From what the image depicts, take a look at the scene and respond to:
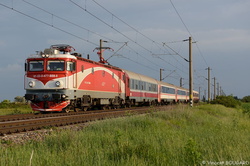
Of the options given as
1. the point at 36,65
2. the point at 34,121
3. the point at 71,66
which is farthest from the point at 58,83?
the point at 34,121

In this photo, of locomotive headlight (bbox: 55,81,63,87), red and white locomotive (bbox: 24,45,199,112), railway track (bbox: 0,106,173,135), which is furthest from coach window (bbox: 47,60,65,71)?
railway track (bbox: 0,106,173,135)

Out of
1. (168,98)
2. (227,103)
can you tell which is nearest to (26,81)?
(168,98)

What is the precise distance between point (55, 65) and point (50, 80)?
3.33ft

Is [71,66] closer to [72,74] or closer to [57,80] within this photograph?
[72,74]

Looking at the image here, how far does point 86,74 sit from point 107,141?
1288 centimetres

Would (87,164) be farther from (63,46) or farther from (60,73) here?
(63,46)

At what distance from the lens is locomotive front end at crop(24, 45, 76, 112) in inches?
704

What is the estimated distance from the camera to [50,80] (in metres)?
18.1

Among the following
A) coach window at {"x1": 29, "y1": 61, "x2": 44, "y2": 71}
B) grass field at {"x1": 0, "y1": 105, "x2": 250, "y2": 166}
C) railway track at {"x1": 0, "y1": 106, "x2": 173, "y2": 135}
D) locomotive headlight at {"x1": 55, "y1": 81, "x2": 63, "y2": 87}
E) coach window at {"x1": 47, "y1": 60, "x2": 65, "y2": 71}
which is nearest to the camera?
grass field at {"x1": 0, "y1": 105, "x2": 250, "y2": 166}

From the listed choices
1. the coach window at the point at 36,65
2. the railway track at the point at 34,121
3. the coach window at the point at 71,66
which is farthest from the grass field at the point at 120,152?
the coach window at the point at 36,65

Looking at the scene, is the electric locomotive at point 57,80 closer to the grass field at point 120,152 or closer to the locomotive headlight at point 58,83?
the locomotive headlight at point 58,83

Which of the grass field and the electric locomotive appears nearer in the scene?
the grass field

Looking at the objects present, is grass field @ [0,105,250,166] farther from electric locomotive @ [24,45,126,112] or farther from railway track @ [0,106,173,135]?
electric locomotive @ [24,45,126,112]

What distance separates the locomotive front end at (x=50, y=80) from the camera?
1788cm
